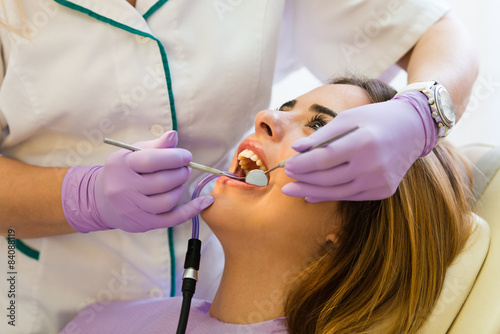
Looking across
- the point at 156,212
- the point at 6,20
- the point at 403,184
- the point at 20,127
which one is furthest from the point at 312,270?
the point at 6,20

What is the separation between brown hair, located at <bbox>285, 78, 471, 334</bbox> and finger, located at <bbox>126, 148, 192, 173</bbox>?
0.45 metres

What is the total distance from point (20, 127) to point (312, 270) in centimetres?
86

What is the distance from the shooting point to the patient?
1.29 metres

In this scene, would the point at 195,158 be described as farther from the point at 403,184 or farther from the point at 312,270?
the point at 403,184

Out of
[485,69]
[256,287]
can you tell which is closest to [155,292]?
[256,287]

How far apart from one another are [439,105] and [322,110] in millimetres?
298

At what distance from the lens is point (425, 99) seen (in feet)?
4.03

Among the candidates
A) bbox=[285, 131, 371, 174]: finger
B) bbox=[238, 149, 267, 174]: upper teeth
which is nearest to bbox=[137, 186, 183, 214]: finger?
bbox=[238, 149, 267, 174]: upper teeth

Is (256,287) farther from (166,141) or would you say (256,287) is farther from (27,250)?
(27,250)

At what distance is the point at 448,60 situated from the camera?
1476 mm

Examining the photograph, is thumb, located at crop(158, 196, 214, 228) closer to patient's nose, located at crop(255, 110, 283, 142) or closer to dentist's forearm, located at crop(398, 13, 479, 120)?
patient's nose, located at crop(255, 110, 283, 142)

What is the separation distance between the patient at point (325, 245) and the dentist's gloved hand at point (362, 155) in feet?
0.53

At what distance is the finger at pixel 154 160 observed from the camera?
1.18 metres

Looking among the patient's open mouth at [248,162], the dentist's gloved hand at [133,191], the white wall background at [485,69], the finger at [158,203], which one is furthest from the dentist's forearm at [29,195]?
the white wall background at [485,69]
